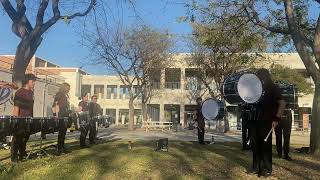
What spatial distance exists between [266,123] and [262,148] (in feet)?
1.56

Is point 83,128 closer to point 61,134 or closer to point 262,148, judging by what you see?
point 61,134

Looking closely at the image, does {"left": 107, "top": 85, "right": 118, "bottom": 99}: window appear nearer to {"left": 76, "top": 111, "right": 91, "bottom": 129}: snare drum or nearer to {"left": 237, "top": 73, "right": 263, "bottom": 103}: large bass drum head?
{"left": 76, "top": 111, "right": 91, "bottom": 129}: snare drum

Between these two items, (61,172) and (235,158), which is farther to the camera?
(235,158)

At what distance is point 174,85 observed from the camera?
2429 inches

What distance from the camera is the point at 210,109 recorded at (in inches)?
622

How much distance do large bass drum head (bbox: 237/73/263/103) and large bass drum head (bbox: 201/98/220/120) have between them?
214 inches

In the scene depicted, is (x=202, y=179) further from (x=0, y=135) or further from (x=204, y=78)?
(x=204, y=78)

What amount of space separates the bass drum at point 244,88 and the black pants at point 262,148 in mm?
572

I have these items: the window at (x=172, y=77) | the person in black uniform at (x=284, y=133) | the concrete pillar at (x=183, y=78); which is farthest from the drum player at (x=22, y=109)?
the concrete pillar at (x=183, y=78)

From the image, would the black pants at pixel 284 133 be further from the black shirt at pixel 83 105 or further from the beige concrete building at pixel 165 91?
the beige concrete building at pixel 165 91

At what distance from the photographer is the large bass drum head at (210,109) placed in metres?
15.6

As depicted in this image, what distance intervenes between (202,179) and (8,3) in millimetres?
10256

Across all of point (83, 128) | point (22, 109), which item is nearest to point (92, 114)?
point (83, 128)

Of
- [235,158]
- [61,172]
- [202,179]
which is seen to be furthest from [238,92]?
[61,172]
